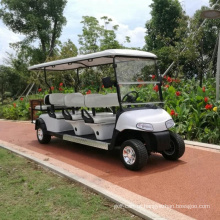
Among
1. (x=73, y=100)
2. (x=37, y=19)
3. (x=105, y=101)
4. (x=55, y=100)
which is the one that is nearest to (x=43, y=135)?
(x=55, y=100)

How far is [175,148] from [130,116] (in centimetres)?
103

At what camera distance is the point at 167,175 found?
4188 millimetres

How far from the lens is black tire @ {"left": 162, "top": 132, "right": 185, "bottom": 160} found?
15.5 ft

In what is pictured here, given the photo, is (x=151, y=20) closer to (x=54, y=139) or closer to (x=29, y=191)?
(x=54, y=139)

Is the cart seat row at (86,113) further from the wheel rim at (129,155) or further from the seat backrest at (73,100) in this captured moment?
the wheel rim at (129,155)

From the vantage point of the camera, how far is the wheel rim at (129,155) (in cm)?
439

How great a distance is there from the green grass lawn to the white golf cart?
1.13 meters

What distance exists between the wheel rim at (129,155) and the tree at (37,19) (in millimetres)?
16616

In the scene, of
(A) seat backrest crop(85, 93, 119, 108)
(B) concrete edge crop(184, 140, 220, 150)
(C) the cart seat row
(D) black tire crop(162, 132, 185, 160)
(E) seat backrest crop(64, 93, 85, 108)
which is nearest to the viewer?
(D) black tire crop(162, 132, 185, 160)

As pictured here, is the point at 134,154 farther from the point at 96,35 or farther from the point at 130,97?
the point at 96,35

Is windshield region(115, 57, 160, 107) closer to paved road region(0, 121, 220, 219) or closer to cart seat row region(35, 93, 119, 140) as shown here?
cart seat row region(35, 93, 119, 140)

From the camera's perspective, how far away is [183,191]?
3.58 metres

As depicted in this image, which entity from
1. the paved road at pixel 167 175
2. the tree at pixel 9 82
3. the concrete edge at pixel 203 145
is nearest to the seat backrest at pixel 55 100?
the paved road at pixel 167 175

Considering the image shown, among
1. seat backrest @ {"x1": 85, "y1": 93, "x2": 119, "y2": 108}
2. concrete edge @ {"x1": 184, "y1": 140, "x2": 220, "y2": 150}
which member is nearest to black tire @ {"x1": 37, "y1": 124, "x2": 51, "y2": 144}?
seat backrest @ {"x1": 85, "y1": 93, "x2": 119, "y2": 108}
